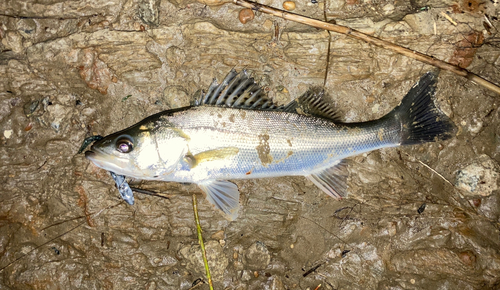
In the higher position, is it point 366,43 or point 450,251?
point 366,43

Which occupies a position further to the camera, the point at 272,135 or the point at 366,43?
the point at 366,43

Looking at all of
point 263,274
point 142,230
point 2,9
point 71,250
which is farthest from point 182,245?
point 2,9

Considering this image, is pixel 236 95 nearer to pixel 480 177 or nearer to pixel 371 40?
pixel 371 40

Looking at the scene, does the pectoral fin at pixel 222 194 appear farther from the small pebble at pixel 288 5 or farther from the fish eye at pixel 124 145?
the small pebble at pixel 288 5

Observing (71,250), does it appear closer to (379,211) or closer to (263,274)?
(263,274)

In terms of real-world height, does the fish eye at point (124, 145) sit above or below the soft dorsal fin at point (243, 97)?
below

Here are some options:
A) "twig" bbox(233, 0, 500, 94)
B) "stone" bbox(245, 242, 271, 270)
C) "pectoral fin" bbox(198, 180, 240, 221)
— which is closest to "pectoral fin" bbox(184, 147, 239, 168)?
"pectoral fin" bbox(198, 180, 240, 221)

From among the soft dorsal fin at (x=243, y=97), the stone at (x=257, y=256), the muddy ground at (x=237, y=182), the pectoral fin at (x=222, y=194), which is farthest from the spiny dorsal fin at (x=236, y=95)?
the stone at (x=257, y=256)
